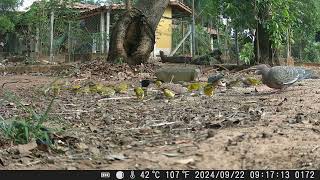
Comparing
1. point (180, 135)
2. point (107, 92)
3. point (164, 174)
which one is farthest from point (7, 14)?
point (164, 174)

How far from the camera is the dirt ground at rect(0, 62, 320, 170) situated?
2.61 m

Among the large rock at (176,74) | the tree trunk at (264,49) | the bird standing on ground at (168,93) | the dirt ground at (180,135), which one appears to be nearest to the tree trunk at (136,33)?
the tree trunk at (264,49)

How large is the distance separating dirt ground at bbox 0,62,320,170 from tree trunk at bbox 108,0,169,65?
5.83 metres

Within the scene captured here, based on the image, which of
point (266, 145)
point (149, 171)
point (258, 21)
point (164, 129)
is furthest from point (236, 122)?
point (258, 21)

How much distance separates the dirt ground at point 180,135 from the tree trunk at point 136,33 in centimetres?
583

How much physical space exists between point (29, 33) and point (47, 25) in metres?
1.90

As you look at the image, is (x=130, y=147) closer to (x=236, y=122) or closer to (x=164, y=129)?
(x=164, y=129)

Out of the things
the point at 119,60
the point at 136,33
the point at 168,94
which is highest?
the point at 136,33

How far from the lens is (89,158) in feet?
9.06

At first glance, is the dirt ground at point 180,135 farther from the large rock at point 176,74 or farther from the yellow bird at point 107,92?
the large rock at point 176,74

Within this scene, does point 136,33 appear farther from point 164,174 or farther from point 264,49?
point 164,174

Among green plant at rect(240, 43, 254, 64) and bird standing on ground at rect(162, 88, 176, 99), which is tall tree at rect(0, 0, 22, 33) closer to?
green plant at rect(240, 43, 254, 64)

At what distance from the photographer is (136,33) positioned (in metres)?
11.5

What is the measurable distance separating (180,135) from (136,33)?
330 inches
